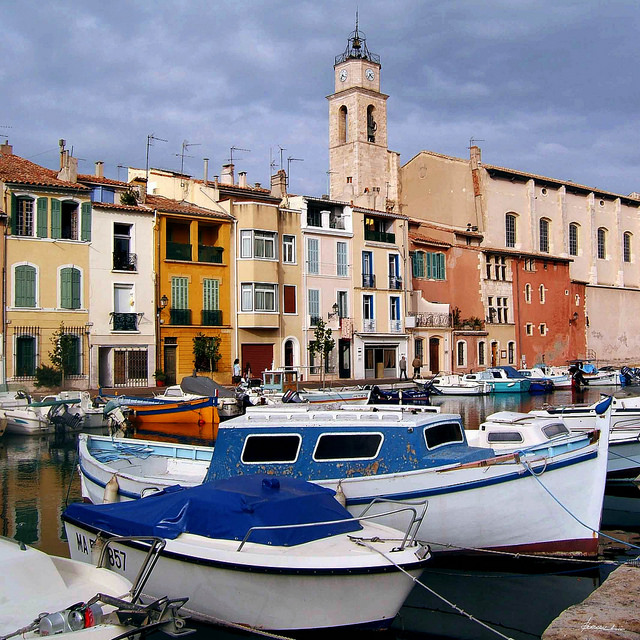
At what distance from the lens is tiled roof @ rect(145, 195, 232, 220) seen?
43125mm

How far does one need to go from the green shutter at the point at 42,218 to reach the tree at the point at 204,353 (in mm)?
9458

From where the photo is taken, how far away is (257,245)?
45.8 m

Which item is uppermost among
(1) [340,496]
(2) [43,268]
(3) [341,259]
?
(3) [341,259]

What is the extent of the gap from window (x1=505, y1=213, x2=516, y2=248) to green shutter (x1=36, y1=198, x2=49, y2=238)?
38248mm

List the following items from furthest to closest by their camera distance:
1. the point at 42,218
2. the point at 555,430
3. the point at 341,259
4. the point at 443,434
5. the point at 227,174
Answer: the point at 227,174, the point at 341,259, the point at 42,218, the point at 555,430, the point at 443,434

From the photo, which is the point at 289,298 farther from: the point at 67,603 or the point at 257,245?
the point at 67,603

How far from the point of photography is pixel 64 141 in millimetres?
41844

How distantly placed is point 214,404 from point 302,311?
648 inches

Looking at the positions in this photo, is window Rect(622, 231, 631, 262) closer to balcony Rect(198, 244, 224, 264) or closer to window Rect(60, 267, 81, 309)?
balcony Rect(198, 244, 224, 264)

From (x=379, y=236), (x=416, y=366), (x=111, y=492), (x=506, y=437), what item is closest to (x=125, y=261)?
(x=379, y=236)

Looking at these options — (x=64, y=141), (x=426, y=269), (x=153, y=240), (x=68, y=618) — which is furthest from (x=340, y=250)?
(x=68, y=618)

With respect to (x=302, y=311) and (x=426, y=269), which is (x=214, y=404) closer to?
(x=302, y=311)

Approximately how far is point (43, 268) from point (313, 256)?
16337 millimetres

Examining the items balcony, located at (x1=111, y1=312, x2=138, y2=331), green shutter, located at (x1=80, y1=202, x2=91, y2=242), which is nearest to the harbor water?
balcony, located at (x1=111, y1=312, x2=138, y2=331)
